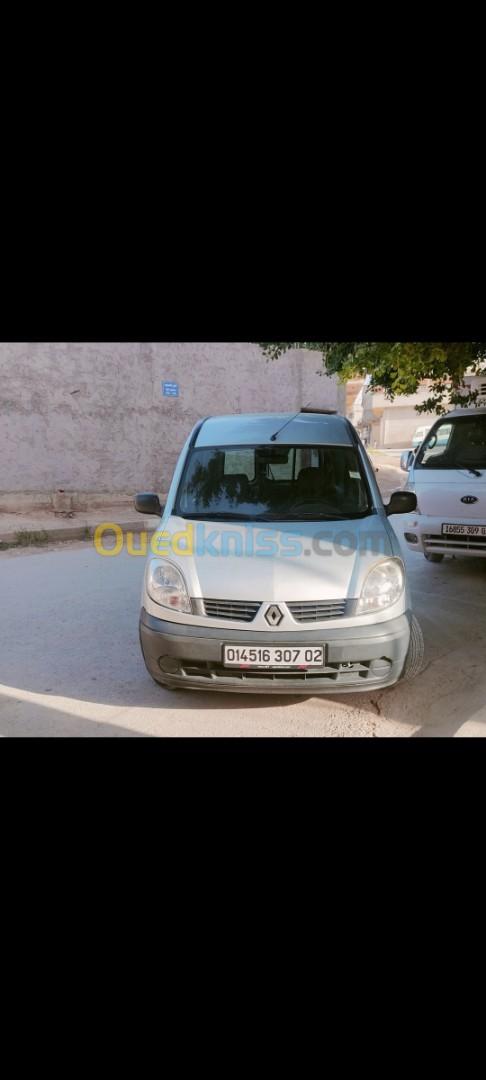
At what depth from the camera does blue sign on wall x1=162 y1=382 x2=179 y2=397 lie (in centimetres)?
1135

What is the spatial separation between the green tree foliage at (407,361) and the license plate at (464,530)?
194 centimetres

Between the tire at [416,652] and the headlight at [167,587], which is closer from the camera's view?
the headlight at [167,587]

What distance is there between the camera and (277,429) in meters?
4.12

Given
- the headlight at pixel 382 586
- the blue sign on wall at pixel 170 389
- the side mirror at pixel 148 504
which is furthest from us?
the blue sign on wall at pixel 170 389

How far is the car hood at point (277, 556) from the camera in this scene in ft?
9.41

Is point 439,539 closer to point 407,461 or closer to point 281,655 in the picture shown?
point 407,461

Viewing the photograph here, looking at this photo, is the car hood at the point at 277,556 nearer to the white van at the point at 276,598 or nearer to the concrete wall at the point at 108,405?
the white van at the point at 276,598

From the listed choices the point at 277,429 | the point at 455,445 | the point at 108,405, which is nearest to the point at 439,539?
the point at 455,445

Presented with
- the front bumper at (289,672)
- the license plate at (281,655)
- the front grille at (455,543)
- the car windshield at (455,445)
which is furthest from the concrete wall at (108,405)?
the license plate at (281,655)

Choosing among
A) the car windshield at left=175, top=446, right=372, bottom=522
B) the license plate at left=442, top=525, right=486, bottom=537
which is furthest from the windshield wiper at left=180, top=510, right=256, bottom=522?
the license plate at left=442, top=525, right=486, bottom=537

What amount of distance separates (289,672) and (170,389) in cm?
960

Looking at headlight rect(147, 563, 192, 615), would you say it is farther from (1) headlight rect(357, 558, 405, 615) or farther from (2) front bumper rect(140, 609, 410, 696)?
(1) headlight rect(357, 558, 405, 615)
